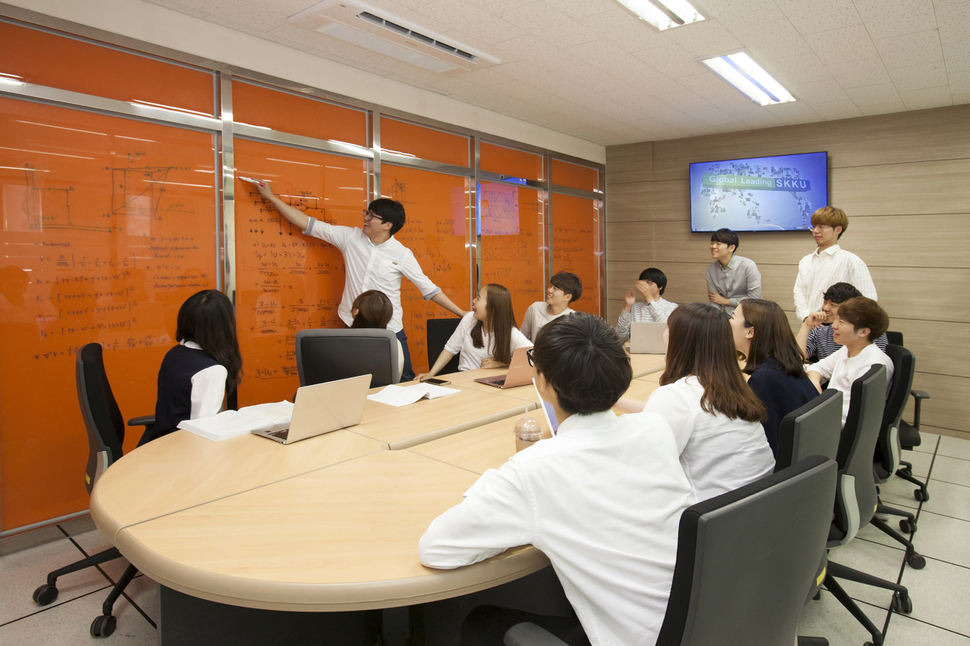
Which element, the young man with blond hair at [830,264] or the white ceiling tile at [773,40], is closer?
the white ceiling tile at [773,40]

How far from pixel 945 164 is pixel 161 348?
6.35 m

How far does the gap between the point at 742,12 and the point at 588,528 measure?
10.8 feet

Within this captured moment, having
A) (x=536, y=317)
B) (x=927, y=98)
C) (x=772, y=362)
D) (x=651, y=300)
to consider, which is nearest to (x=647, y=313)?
(x=651, y=300)

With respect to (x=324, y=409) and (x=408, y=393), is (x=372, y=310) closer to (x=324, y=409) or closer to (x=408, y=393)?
(x=408, y=393)

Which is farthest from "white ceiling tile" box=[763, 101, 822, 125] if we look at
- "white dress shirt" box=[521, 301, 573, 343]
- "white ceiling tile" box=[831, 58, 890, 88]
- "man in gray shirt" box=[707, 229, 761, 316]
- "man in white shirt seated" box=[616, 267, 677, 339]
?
"white dress shirt" box=[521, 301, 573, 343]

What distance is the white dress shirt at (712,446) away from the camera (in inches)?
71.2

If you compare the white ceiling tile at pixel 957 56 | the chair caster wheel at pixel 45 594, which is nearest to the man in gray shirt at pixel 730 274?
the white ceiling tile at pixel 957 56

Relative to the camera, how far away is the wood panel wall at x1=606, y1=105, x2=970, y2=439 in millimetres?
5129

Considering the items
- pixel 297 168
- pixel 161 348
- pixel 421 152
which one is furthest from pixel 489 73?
pixel 161 348

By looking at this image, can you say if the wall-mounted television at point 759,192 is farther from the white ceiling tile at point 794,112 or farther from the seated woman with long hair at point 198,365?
the seated woman with long hair at point 198,365

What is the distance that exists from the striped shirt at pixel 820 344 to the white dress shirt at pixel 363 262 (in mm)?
2992

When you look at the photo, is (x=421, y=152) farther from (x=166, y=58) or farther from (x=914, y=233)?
(x=914, y=233)

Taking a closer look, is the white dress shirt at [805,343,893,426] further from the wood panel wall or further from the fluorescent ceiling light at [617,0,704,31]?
the wood panel wall

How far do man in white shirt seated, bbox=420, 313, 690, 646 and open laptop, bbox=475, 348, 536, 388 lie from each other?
1745 millimetres
